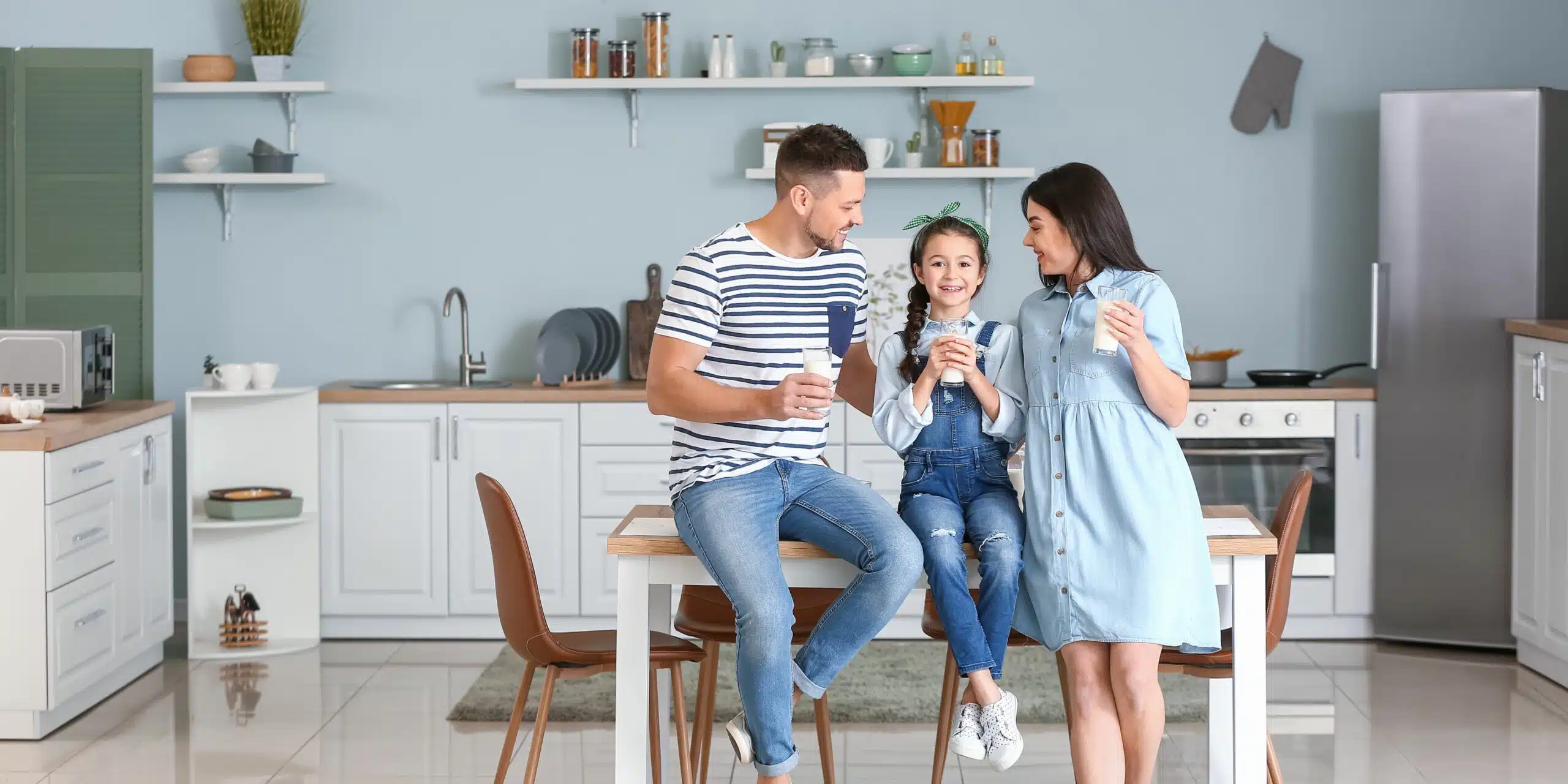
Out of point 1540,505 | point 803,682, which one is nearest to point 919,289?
point 803,682

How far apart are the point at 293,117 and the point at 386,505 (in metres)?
1.42

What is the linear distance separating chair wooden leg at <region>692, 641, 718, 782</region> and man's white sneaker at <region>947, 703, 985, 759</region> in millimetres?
638

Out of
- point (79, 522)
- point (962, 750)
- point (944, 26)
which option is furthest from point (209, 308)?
point (962, 750)

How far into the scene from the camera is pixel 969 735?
2498 millimetres

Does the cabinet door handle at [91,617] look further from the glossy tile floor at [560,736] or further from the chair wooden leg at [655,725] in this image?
the chair wooden leg at [655,725]

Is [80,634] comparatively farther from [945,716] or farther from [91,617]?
[945,716]

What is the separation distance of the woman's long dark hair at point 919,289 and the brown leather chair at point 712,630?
52cm

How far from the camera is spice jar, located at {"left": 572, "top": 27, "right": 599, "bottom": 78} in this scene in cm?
508

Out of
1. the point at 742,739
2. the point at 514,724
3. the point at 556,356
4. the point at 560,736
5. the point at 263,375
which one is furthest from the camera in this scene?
the point at 556,356

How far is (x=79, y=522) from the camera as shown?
3932 mm

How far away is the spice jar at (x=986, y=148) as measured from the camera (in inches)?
199

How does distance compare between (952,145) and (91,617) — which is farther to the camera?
(952,145)

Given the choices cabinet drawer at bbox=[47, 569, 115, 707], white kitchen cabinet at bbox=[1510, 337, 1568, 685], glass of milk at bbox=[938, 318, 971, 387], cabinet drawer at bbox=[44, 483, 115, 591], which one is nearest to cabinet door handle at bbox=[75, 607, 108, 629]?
cabinet drawer at bbox=[47, 569, 115, 707]

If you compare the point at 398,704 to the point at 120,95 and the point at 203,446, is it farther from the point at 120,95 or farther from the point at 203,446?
the point at 120,95
